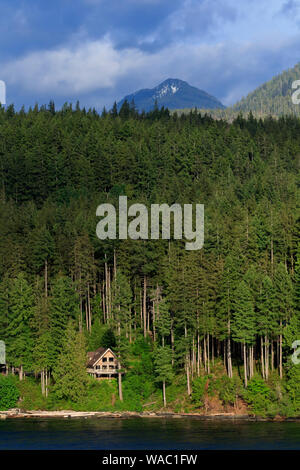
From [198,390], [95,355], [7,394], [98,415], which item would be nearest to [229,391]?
[198,390]

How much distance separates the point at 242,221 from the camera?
340ft

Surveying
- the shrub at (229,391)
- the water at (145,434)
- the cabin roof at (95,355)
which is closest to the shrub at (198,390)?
the shrub at (229,391)

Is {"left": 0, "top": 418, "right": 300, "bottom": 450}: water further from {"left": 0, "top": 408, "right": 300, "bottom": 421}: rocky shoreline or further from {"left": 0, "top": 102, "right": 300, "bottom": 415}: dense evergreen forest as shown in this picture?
{"left": 0, "top": 102, "right": 300, "bottom": 415}: dense evergreen forest

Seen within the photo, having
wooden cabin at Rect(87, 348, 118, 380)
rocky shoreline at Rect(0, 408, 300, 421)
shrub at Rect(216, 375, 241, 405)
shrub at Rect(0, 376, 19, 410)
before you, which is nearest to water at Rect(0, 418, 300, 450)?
rocky shoreline at Rect(0, 408, 300, 421)

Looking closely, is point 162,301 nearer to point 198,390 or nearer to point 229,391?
point 198,390

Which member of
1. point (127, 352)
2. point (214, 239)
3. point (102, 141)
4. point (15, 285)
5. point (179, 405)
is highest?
point (102, 141)

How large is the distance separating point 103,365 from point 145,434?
77.5 feet

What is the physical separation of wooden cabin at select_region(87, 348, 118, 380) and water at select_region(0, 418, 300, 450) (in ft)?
36.1

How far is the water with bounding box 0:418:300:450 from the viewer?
61.8 meters

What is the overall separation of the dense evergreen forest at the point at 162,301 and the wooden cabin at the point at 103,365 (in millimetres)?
2071

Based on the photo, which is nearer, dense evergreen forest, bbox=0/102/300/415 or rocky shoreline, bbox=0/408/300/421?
rocky shoreline, bbox=0/408/300/421
